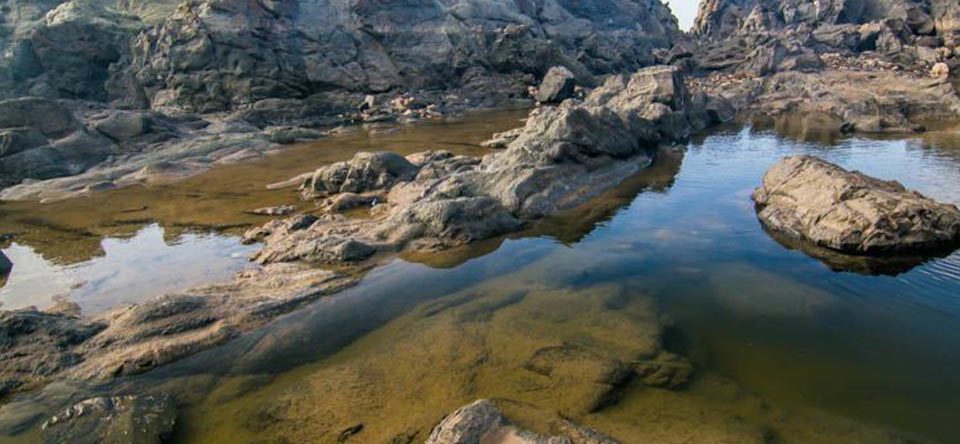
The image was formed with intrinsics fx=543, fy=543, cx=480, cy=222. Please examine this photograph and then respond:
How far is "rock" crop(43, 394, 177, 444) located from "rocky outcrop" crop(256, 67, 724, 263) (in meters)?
5.44

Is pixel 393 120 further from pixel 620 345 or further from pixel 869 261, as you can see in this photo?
pixel 620 345

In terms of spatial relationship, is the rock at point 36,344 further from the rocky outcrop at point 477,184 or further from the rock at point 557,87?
the rock at point 557,87

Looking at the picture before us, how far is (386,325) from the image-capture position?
9898 millimetres

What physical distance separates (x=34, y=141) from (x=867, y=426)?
35.2 m

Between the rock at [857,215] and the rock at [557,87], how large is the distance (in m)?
39.3

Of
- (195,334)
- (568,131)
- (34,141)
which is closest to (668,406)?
(195,334)

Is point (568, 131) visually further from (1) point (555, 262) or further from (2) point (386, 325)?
(2) point (386, 325)

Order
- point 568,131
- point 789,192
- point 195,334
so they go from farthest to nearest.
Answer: point 568,131 < point 789,192 < point 195,334

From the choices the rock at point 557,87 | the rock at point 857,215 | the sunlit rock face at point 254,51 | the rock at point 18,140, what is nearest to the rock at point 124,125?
the rock at point 18,140

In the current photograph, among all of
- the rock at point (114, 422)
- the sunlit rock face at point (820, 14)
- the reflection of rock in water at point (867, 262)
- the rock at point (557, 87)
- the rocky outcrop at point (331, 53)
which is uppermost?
the sunlit rock face at point (820, 14)

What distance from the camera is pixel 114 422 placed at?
709 centimetres

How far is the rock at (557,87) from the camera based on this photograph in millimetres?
53344

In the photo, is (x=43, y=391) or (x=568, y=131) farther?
(x=568, y=131)

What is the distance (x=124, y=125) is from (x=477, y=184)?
26.6m
